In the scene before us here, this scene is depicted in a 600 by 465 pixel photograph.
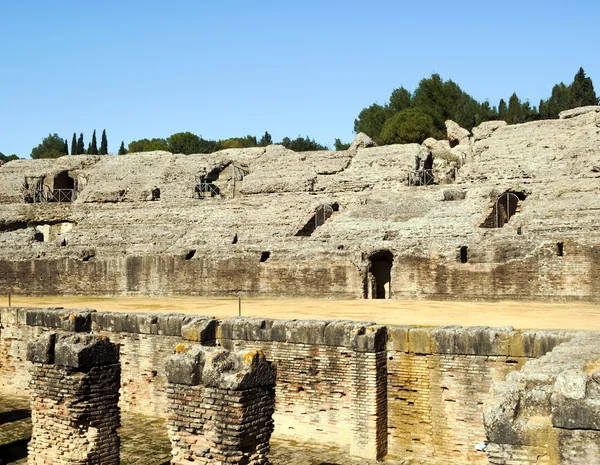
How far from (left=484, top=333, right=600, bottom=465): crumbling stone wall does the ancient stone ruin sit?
46.9 ft

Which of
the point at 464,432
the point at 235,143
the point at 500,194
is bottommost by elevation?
the point at 464,432

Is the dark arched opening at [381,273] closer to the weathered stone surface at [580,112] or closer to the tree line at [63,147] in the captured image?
the weathered stone surface at [580,112]

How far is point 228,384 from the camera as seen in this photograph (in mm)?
6277

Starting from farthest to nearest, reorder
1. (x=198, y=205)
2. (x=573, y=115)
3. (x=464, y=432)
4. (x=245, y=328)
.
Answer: (x=573, y=115), (x=198, y=205), (x=245, y=328), (x=464, y=432)

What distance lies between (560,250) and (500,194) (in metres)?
5.44

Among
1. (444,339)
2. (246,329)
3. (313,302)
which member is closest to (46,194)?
(313,302)

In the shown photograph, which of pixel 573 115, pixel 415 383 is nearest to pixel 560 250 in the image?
pixel 415 383

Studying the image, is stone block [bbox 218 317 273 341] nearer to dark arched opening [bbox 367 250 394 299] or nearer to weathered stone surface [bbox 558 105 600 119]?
dark arched opening [bbox 367 250 394 299]

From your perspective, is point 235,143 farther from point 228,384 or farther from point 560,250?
point 228,384

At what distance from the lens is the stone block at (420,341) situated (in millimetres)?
9664

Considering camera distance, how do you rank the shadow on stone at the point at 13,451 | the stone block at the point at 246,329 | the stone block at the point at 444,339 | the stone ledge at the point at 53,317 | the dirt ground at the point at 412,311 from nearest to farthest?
the stone block at the point at 444,339 → the shadow on stone at the point at 13,451 → the stone block at the point at 246,329 → the dirt ground at the point at 412,311 → the stone ledge at the point at 53,317

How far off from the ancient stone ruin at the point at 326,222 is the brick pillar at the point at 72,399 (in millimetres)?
13415

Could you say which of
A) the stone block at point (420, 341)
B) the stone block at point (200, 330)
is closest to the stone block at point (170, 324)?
the stone block at point (200, 330)

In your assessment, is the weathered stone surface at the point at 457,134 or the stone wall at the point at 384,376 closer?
the stone wall at the point at 384,376
